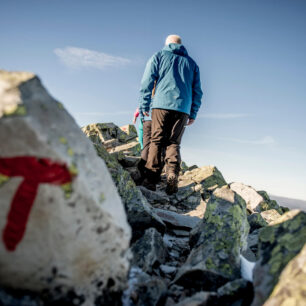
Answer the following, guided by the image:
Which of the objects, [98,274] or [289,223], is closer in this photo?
[98,274]

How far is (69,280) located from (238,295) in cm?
203

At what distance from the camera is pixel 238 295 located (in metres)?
3.03

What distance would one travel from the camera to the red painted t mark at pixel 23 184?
2.21 meters

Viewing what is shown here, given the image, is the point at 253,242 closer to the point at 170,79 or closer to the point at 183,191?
the point at 183,191

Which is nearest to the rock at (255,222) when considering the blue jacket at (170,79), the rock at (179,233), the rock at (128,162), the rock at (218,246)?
the rock at (179,233)

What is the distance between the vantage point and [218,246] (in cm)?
385

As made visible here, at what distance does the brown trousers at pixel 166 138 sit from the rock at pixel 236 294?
239 inches

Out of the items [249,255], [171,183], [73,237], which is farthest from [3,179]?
[171,183]

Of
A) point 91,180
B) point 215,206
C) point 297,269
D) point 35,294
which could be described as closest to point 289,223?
point 297,269

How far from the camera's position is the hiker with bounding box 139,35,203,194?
8.41 meters

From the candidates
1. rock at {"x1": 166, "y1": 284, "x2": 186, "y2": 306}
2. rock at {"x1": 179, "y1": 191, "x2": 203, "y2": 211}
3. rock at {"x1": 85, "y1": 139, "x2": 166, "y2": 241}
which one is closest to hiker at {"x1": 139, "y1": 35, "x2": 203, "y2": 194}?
rock at {"x1": 179, "y1": 191, "x2": 203, "y2": 211}

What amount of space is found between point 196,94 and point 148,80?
193cm

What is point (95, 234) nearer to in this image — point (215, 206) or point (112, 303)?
point (112, 303)

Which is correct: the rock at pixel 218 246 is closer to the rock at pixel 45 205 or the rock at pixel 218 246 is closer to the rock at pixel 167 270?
the rock at pixel 167 270
